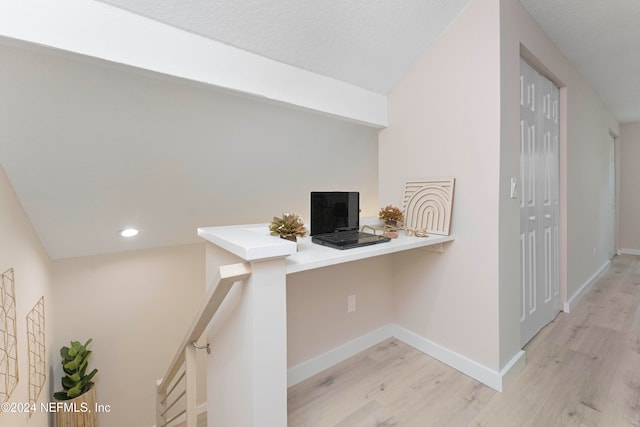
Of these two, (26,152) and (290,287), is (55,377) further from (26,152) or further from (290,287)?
(290,287)

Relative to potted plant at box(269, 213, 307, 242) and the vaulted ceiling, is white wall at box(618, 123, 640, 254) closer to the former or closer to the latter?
the vaulted ceiling

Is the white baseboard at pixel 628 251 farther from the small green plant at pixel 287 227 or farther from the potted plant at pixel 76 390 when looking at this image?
the potted plant at pixel 76 390

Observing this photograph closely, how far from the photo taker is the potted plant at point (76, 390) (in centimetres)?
243

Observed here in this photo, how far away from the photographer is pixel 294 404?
1651 mm

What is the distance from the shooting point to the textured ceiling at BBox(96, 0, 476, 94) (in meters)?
1.29

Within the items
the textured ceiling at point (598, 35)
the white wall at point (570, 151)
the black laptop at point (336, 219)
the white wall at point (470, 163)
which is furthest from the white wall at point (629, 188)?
the black laptop at point (336, 219)

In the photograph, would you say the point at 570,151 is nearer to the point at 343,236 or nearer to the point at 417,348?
the point at 417,348

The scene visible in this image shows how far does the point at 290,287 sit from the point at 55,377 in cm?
282

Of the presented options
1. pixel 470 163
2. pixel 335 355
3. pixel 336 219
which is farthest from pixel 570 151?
pixel 335 355

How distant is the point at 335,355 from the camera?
2004 millimetres

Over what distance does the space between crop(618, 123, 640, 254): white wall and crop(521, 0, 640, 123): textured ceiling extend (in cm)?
230

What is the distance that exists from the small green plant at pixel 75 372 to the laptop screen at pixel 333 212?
9.11 feet

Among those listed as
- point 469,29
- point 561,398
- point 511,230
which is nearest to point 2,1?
point 469,29

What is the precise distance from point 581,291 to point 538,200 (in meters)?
Result: 1.63
